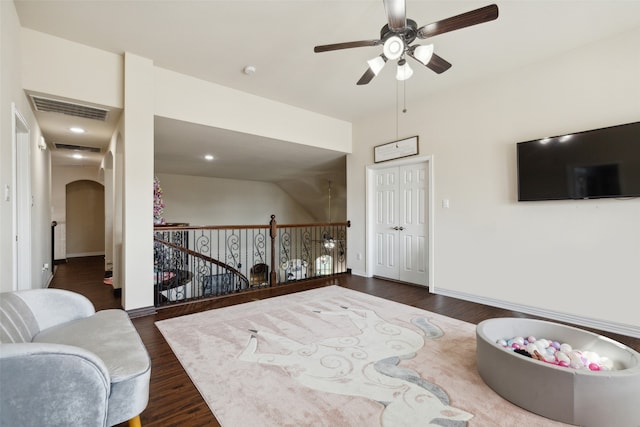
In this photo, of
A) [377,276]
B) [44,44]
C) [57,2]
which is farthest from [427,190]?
[44,44]

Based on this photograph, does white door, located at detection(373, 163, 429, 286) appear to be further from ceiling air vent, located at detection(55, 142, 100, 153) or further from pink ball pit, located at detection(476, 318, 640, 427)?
ceiling air vent, located at detection(55, 142, 100, 153)

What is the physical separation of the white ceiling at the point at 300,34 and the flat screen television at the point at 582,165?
1.01 metres

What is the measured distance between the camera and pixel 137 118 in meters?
3.25

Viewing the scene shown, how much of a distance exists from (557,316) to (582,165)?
1.68 m

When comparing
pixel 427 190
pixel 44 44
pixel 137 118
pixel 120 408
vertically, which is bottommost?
pixel 120 408

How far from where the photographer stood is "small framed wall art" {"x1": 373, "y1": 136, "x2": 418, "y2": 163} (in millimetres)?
4566

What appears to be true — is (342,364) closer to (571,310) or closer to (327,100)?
(571,310)

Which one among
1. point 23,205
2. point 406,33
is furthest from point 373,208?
point 23,205

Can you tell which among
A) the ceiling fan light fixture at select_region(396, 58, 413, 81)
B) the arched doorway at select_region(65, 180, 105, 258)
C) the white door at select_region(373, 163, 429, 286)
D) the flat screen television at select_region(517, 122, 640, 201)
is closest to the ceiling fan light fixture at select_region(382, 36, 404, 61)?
the ceiling fan light fixture at select_region(396, 58, 413, 81)

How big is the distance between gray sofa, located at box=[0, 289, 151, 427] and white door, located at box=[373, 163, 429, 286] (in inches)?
158

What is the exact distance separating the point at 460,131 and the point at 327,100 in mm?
2042

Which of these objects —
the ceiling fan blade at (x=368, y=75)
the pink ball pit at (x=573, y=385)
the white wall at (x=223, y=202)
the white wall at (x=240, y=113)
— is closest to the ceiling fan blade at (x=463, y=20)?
the ceiling fan blade at (x=368, y=75)

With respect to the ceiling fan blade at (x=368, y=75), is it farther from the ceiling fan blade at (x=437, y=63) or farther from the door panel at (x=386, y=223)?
the door panel at (x=386, y=223)

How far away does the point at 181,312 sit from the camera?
3377 mm
